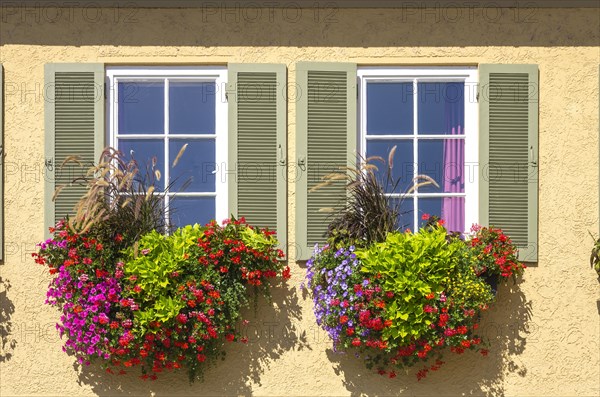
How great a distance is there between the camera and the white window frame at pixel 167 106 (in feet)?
27.1

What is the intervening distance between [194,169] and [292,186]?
2.57 ft

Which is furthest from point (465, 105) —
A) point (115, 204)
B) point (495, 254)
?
point (115, 204)

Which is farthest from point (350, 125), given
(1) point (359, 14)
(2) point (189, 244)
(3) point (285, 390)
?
(3) point (285, 390)

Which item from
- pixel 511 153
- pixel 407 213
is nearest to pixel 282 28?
pixel 407 213

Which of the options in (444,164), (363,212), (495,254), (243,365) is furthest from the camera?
(444,164)

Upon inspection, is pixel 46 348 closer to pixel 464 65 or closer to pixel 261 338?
pixel 261 338

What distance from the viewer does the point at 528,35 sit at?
325 inches

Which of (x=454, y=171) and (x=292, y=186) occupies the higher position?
(x=454, y=171)

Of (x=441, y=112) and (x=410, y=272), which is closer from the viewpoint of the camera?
(x=410, y=272)

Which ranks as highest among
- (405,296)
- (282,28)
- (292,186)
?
(282,28)

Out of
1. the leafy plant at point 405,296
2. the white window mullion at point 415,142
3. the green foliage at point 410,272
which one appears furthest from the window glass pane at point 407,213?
the green foliage at point 410,272

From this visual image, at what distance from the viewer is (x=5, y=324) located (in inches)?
319

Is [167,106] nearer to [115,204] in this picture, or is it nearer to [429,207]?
[115,204]

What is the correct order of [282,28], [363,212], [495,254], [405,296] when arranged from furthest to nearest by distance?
1. [282,28]
2. [363,212]
3. [495,254]
4. [405,296]
